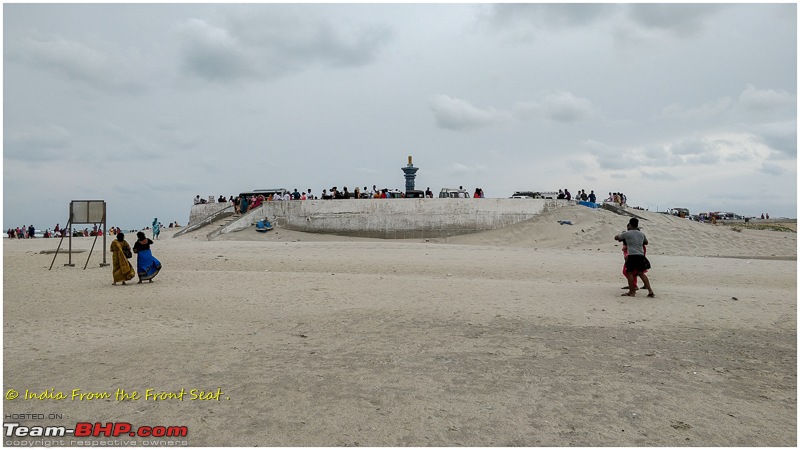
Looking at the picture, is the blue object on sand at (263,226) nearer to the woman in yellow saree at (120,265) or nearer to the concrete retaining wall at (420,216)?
the concrete retaining wall at (420,216)

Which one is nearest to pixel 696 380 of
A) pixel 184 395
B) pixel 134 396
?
pixel 184 395

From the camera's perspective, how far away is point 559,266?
49.2 feet

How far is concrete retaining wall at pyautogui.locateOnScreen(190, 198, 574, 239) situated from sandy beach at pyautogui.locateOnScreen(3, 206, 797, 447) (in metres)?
12.0

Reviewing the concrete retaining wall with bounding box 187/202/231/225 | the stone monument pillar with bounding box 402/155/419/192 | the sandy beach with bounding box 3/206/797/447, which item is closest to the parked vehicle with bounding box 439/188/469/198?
the stone monument pillar with bounding box 402/155/419/192

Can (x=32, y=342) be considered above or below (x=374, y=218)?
below

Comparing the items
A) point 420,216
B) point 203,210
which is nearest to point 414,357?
point 420,216

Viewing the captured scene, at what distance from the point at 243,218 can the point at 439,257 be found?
1344 cm

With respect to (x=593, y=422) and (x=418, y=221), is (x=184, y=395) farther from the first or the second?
(x=418, y=221)

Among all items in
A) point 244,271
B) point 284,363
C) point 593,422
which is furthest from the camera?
point 244,271

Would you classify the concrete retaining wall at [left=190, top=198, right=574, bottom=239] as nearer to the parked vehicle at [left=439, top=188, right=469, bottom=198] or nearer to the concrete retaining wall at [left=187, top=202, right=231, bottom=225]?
the parked vehicle at [left=439, top=188, right=469, bottom=198]

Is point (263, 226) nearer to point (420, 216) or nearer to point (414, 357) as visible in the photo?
point (420, 216)

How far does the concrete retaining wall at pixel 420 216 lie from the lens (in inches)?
987

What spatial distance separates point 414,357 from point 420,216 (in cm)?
1959

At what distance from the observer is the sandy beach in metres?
Answer: 3.93
